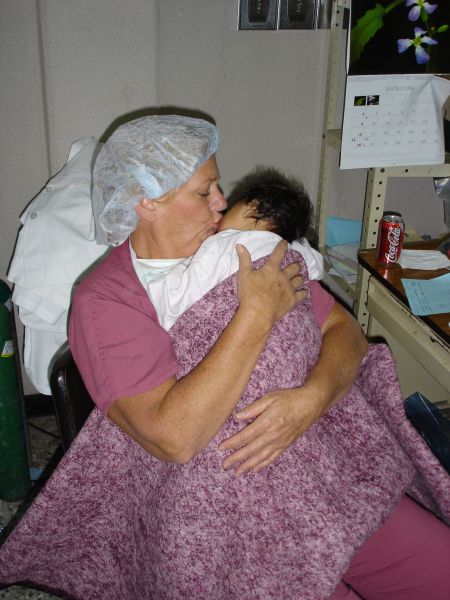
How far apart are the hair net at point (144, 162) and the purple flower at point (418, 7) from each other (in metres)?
0.96

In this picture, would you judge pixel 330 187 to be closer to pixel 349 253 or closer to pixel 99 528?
pixel 349 253

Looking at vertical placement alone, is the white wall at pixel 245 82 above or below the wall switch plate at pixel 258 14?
below

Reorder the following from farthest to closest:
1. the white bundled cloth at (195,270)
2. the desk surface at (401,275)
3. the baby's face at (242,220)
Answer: the desk surface at (401,275) < the baby's face at (242,220) < the white bundled cloth at (195,270)

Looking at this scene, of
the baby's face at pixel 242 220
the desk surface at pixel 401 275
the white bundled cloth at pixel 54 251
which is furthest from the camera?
the white bundled cloth at pixel 54 251

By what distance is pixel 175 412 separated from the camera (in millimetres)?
987

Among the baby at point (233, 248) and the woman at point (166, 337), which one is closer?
the woman at point (166, 337)

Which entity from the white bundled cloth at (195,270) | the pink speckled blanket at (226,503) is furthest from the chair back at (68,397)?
the white bundled cloth at (195,270)

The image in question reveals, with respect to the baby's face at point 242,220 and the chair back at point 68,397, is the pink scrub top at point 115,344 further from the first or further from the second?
the baby's face at point 242,220

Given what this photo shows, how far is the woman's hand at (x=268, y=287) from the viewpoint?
41.6 inches

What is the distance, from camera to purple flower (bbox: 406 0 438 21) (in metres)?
1.71

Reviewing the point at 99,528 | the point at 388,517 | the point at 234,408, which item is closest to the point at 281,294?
the point at 234,408

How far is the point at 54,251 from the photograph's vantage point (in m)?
1.59

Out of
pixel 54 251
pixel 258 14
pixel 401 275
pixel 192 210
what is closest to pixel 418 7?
pixel 258 14

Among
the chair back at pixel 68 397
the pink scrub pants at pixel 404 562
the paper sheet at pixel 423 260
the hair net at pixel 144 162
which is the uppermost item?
the hair net at pixel 144 162
